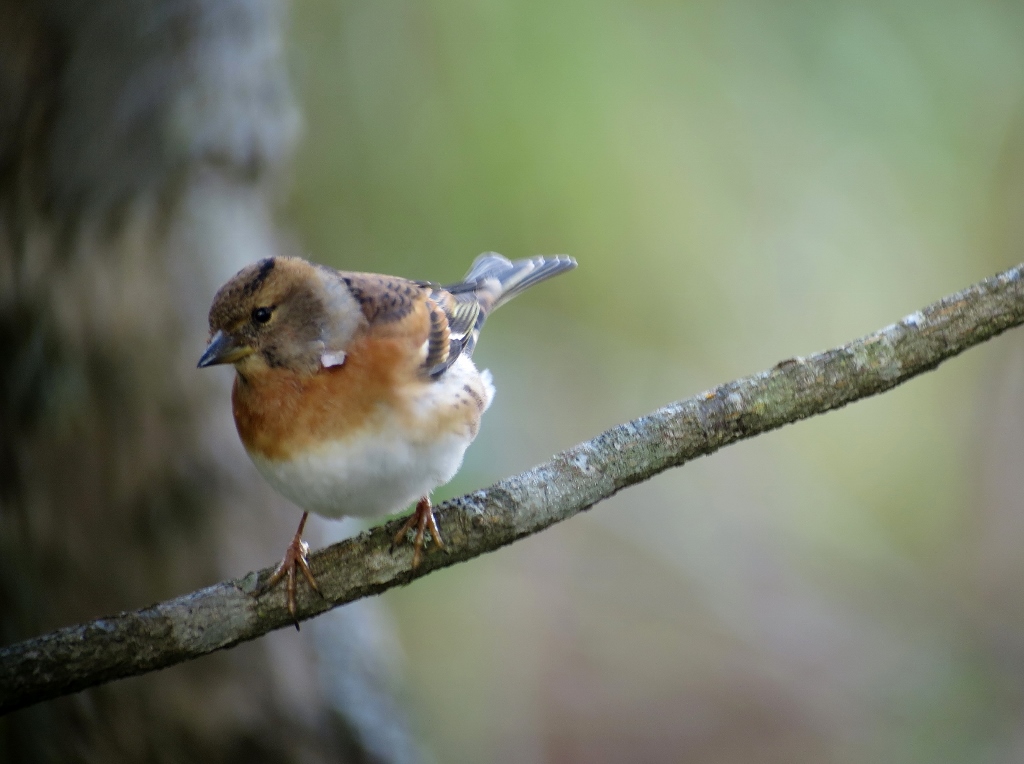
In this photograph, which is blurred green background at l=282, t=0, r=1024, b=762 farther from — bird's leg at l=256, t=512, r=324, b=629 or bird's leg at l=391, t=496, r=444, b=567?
bird's leg at l=256, t=512, r=324, b=629

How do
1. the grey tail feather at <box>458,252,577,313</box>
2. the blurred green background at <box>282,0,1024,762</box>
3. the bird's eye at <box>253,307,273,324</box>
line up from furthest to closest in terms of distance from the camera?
the blurred green background at <box>282,0,1024,762</box>, the grey tail feather at <box>458,252,577,313</box>, the bird's eye at <box>253,307,273,324</box>

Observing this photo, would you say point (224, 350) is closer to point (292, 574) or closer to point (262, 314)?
point (262, 314)

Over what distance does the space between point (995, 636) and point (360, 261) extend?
13.2 ft

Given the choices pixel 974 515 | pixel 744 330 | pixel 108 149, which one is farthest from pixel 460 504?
pixel 974 515

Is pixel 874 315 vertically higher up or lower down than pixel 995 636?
higher up

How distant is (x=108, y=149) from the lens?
3.50 meters

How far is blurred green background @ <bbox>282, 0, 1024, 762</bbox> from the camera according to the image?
183 inches

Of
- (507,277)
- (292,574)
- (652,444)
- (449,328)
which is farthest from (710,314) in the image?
(292,574)

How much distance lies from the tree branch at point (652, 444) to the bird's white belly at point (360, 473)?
0.12 m

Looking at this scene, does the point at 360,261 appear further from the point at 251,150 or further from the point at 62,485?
the point at 62,485

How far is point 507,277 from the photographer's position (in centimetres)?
328

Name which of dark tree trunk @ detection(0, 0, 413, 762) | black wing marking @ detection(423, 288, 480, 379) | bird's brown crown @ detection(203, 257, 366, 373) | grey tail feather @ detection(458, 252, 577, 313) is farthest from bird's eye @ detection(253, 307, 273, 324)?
dark tree trunk @ detection(0, 0, 413, 762)

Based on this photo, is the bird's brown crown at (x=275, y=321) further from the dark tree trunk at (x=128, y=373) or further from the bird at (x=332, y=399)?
the dark tree trunk at (x=128, y=373)

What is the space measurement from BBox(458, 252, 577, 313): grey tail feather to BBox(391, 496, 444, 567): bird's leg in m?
1.02
